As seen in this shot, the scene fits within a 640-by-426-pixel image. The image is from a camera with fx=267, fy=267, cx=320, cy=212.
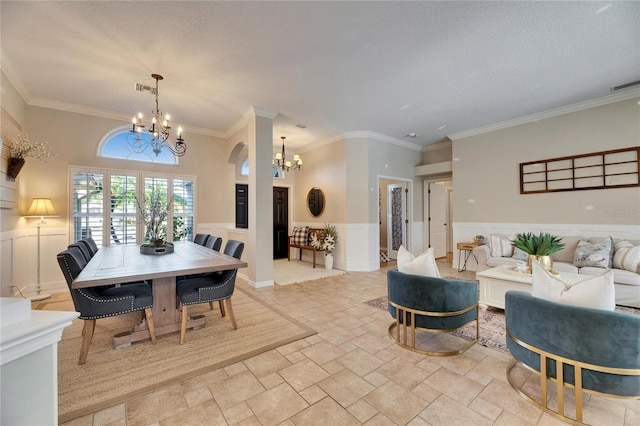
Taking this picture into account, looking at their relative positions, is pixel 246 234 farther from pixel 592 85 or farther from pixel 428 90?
pixel 592 85

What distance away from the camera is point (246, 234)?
15.9 feet

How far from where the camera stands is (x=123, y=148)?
16.0 feet

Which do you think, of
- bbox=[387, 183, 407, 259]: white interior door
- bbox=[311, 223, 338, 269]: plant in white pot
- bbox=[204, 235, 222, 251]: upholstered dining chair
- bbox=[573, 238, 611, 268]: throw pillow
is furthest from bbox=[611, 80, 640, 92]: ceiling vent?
bbox=[204, 235, 222, 251]: upholstered dining chair

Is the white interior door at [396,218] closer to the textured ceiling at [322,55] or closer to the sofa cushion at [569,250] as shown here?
the textured ceiling at [322,55]

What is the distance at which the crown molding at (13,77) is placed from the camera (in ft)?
10.0

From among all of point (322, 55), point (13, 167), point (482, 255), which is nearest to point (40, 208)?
point (13, 167)

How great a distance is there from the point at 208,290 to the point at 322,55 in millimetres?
2805

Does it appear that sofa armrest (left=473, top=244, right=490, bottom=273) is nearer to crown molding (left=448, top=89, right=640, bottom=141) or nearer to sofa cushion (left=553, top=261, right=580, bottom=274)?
sofa cushion (left=553, top=261, right=580, bottom=274)

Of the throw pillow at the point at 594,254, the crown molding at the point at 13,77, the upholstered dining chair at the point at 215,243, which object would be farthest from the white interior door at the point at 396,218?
the crown molding at the point at 13,77

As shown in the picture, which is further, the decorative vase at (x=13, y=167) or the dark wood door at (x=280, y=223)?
the dark wood door at (x=280, y=223)

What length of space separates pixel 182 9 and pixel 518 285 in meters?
4.41

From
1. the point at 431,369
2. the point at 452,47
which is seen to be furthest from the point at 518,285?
the point at 452,47

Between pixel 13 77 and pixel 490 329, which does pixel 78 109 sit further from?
pixel 490 329

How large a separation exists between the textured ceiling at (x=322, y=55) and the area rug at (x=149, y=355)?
3.01 metres
